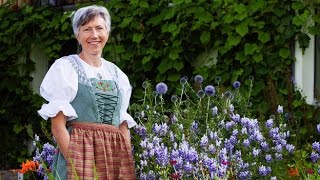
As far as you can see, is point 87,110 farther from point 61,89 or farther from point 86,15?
point 86,15

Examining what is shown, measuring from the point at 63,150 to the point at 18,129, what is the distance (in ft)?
14.8

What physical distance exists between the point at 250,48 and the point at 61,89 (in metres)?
2.72

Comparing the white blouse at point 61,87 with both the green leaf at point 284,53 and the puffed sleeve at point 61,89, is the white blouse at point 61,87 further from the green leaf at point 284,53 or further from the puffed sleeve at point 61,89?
the green leaf at point 284,53

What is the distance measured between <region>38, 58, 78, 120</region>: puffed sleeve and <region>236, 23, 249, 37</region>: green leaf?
2621 mm

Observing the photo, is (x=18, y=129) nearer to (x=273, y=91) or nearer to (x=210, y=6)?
(x=210, y=6)

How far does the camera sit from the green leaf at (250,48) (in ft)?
19.3

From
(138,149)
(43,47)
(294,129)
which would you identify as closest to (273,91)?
(294,129)

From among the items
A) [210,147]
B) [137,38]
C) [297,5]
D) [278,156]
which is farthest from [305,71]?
[210,147]

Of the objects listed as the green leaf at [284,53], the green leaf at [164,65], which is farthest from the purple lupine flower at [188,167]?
the green leaf at [164,65]

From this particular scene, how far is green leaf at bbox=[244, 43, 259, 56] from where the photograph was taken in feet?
19.3

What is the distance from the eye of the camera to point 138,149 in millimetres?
4160

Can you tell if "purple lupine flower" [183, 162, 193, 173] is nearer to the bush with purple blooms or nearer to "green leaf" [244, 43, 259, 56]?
the bush with purple blooms

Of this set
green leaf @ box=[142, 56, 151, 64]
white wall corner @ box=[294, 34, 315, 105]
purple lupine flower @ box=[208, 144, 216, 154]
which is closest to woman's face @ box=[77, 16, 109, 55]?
purple lupine flower @ box=[208, 144, 216, 154]

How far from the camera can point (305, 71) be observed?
5.90 metres
